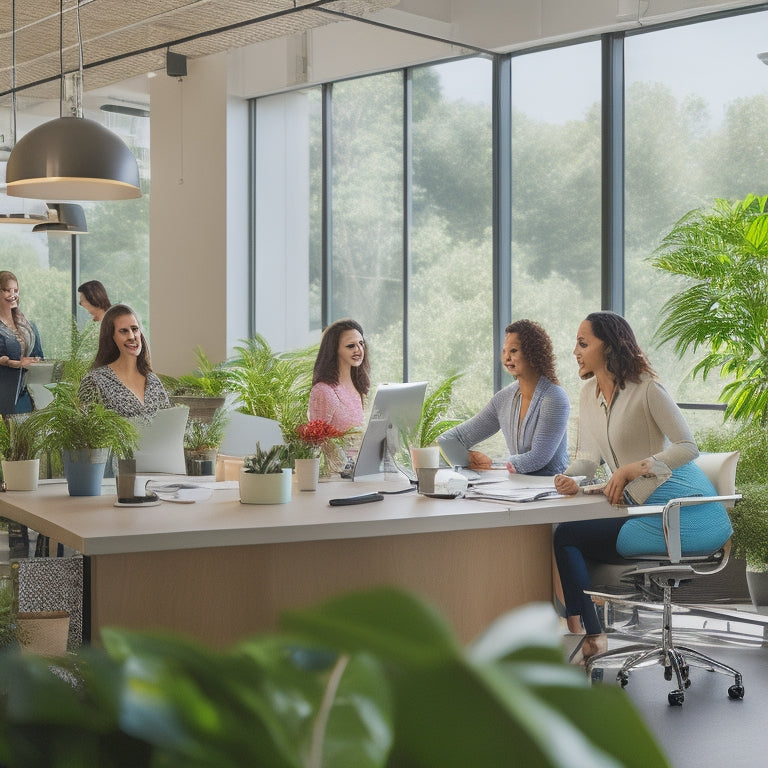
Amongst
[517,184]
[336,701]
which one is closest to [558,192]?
[517,184]

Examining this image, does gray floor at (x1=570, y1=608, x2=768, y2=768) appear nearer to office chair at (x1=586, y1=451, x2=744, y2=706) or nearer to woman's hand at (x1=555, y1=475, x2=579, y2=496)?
office chair at (x1=586, y1=451, x2=744, y2=706)

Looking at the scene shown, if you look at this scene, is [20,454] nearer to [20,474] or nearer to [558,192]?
[20,474]

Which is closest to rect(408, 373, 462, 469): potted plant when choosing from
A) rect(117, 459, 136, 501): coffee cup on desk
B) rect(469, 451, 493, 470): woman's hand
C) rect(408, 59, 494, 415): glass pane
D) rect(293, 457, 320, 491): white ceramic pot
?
rect(408, 59, 494, 415): glass pane

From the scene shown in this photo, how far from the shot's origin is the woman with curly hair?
503 cm

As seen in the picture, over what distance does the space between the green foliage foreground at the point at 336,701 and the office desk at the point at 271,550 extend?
2622 mm

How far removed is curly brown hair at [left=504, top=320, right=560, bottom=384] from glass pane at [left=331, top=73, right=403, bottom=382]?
3904 millimetres

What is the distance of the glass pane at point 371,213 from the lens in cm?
915

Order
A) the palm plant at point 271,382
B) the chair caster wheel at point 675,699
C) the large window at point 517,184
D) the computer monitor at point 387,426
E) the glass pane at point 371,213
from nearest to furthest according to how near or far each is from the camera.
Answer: the chair caster wheel at point 675,699, the computer monitor at point 387,426, the large window at point 517,184, the palm plant at point 271,382, the glass pane at point 371,213

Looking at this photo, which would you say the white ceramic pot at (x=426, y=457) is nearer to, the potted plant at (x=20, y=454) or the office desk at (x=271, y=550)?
the office desk at (x=271, y=550)

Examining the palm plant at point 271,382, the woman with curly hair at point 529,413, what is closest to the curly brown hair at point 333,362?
the woman with curly hair at point 529,413

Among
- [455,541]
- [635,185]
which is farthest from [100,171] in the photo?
[635,185]

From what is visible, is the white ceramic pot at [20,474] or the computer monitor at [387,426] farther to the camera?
the computer monitor at [387,426]

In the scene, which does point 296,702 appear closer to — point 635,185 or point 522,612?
point 522,612

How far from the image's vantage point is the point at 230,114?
391 inches
